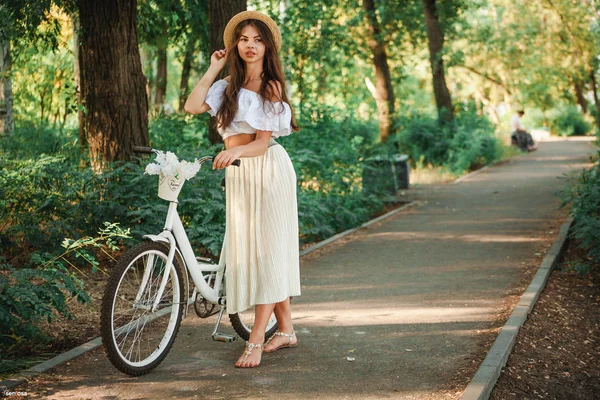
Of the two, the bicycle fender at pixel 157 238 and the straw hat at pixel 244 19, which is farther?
the straw hat at pixel 244 19

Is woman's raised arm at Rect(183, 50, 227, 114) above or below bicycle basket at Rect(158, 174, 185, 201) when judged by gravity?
above

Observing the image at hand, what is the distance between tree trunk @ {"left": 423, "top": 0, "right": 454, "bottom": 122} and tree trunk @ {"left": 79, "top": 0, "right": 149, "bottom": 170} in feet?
53.2

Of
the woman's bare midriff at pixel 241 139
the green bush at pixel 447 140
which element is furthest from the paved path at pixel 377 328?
the green bush at pixel 447 140

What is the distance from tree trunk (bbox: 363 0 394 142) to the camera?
944 inches

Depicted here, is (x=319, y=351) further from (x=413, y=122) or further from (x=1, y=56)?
(x=413, y=122)

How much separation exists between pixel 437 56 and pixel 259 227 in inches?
793

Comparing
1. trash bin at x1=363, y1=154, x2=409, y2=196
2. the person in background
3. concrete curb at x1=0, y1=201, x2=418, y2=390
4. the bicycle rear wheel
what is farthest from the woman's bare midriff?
the person in background

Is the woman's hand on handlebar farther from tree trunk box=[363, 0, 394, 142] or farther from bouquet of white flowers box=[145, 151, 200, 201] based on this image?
tree trunk box=[363, 0, 394, 142]

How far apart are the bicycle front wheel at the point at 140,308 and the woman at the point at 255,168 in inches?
15.5

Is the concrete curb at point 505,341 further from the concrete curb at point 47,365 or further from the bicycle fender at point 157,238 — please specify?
the concrete curb at point 47,365

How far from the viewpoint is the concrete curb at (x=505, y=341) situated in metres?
4.86

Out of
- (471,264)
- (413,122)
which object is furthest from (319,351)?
(413,122)

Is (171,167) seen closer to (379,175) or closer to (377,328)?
(377,328)

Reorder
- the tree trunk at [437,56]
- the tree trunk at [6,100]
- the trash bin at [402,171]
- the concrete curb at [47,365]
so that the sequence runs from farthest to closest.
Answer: the tree trunk at [437,56] < the trash bin at [402,171] < the tree trunk at [6,100] < the concrete curb at [47,365]
